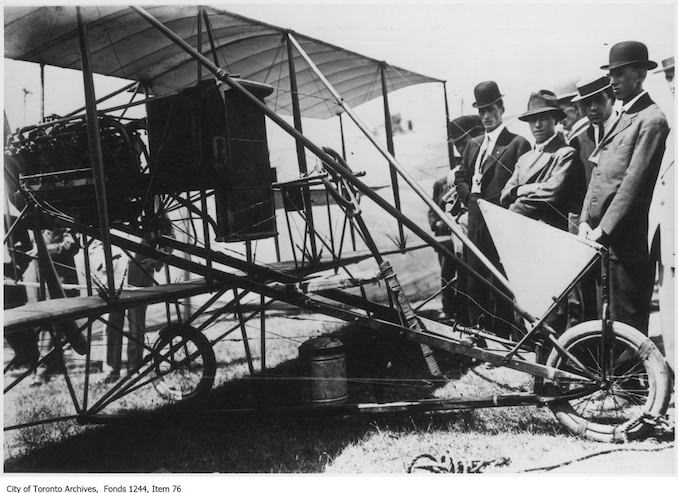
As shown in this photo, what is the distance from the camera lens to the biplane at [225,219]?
3594mm

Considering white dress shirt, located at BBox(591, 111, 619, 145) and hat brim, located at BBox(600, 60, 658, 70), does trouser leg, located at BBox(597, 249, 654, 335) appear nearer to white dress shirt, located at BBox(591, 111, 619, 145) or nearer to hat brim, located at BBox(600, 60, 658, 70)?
white dress shirt, located at BBox(591, 111, 619, 145)

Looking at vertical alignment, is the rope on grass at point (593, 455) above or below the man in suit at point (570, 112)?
below

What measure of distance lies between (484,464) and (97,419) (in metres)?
3.06

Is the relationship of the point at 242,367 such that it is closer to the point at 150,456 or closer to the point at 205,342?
the point at 205,342

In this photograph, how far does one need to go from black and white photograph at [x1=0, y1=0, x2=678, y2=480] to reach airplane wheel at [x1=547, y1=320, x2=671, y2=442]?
15mm

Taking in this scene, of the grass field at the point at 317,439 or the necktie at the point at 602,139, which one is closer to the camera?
the grass field at the point at 317,439

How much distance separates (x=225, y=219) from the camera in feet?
14.0

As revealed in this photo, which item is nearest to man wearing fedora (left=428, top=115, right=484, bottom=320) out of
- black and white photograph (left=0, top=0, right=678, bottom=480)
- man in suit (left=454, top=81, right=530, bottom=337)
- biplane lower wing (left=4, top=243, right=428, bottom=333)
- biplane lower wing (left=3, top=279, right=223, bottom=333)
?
man in suit (left=454, top=81, right=530, bottom=337)

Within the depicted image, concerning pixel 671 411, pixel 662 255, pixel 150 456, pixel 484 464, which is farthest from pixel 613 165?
pixel 150 456

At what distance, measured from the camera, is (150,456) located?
4.02 meters

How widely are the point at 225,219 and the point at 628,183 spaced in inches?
120

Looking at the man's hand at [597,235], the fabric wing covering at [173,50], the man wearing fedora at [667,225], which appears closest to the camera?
the man wearing fedora at [667,225]

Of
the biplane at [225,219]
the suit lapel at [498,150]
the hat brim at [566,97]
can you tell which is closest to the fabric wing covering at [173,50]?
the biplane at [225,219]

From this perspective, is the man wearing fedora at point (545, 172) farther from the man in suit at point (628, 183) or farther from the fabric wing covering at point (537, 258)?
the fabric wing covering at point (537, 258)
